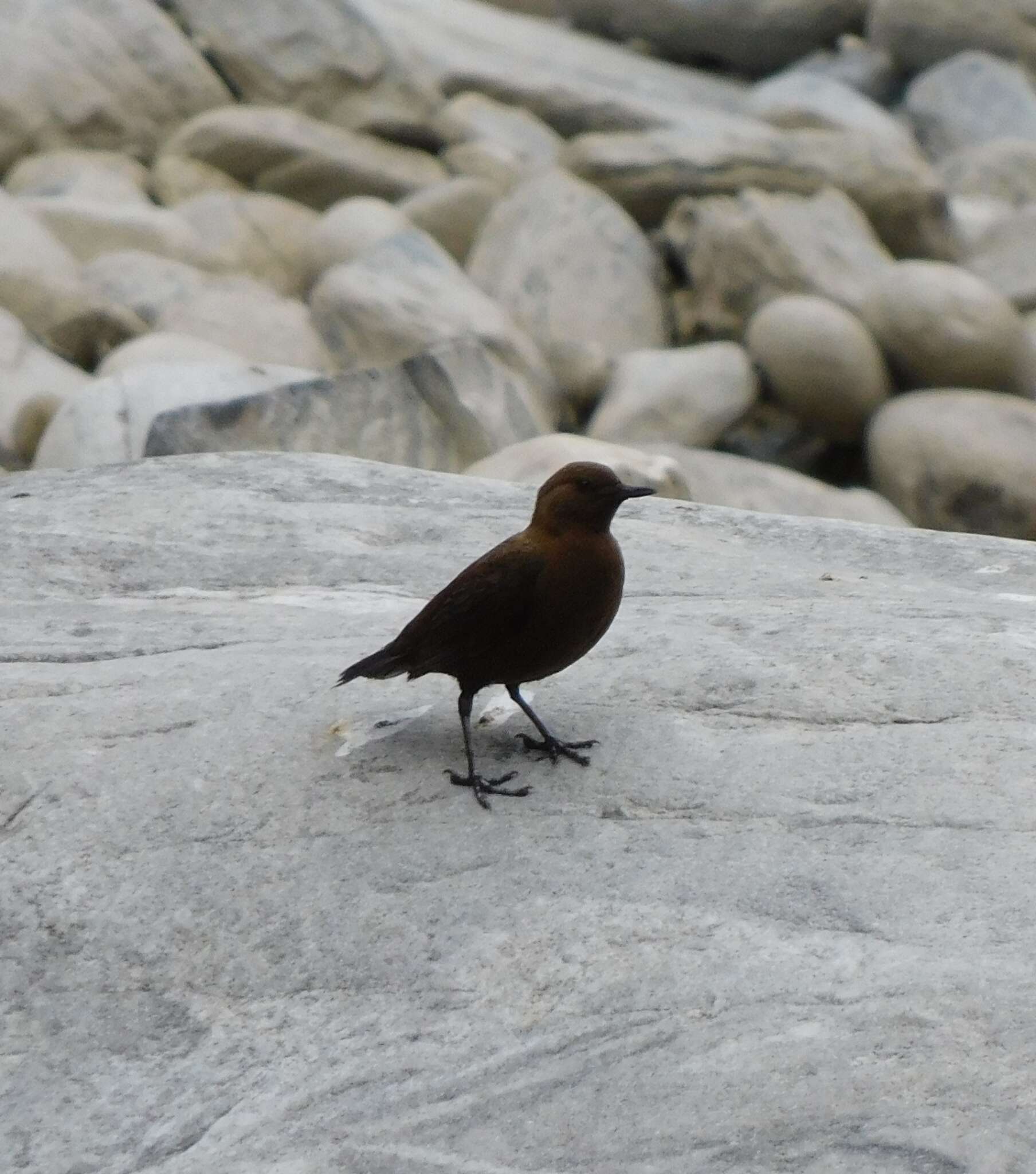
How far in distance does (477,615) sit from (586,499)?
332 mm

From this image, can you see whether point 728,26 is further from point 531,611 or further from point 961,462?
point 531,611

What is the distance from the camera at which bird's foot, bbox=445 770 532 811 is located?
3281 millimetres

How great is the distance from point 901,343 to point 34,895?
8.00 m

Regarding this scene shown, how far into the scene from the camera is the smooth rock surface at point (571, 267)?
1076 cm

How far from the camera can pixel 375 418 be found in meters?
6.58

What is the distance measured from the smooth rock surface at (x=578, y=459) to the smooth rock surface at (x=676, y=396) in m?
3.11

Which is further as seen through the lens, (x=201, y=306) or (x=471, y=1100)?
(x=201, y=306)

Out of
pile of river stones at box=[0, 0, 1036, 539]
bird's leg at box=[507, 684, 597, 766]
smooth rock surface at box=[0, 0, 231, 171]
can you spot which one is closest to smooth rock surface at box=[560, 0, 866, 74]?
pile of river stones at box=[0, 0, 1036, 539]

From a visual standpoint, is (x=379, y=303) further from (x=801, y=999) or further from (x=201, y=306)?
(x=801, y=999)

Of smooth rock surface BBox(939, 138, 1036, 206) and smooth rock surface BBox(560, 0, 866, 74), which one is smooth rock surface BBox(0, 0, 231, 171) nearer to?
smooth rock surface BBox(560, 0, 866, 74)

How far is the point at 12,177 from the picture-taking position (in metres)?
11.8

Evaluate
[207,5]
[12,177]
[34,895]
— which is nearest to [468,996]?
[34,895]

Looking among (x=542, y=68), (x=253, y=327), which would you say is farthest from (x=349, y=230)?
(x=542, y=68)

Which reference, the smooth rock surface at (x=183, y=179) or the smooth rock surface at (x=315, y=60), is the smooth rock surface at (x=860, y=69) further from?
the smooth rock surface at (x=183, y=179)
